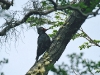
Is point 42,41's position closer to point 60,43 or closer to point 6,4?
point 60,43

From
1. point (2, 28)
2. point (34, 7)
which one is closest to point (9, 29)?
point (2, 28)

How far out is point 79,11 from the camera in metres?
4.55

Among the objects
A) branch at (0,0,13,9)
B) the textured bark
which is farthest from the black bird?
branch at (0,0,13,9)

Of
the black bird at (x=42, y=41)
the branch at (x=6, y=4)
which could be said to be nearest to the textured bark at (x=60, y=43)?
the black bird at (x=42, y=41)

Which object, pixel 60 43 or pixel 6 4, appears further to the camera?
pixel 60 43

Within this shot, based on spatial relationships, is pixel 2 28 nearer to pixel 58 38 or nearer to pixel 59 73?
pixel 58 38

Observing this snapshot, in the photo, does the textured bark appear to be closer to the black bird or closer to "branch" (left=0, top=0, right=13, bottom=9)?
the black bird

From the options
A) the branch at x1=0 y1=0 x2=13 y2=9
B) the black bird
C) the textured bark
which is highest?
the branch at x1=0 y1=0 x2=13 y2=9

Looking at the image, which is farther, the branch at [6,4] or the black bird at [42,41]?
the black bird at [42,41]

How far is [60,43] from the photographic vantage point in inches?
200

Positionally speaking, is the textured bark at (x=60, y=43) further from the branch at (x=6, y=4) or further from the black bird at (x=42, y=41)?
the branch at (x=6, y=4)

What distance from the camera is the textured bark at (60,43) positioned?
489 centimetres

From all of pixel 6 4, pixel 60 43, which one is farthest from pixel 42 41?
pixel 6 4

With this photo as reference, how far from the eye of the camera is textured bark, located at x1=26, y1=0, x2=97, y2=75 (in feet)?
16.0
